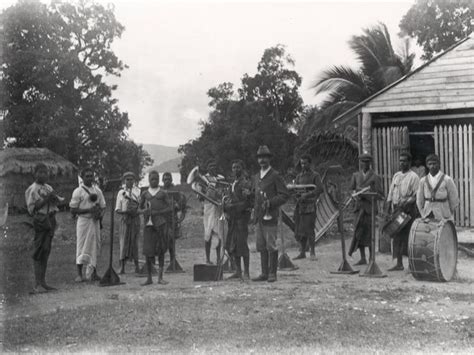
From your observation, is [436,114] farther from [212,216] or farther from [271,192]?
[271,192]

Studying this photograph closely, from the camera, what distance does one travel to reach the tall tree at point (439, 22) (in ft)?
75.9

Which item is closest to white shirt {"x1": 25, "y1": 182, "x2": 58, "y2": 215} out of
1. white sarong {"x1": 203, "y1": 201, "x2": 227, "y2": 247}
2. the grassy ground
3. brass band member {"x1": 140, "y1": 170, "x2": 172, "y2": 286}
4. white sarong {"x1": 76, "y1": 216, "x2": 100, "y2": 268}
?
white sarong {"x1": 76, "y1": 216, "x2": 100, "y2": 268}

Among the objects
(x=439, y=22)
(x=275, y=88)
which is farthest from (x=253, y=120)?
(x=439, y=22)

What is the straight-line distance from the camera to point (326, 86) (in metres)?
22.6

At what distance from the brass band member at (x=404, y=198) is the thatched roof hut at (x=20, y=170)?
17.4 meters

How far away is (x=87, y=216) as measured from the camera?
30.9 ft

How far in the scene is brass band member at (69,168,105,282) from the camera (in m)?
9.30

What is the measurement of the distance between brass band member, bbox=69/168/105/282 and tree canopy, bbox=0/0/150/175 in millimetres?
Answer: 20456

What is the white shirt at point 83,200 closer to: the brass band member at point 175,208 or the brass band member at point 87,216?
the brass band member at point 87,216

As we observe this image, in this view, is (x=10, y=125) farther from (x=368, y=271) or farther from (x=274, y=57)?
(x=368, y=271)

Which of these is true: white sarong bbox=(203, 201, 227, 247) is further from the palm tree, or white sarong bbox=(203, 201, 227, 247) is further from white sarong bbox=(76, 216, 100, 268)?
the palm tree

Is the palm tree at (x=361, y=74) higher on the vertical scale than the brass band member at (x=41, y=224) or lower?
higher

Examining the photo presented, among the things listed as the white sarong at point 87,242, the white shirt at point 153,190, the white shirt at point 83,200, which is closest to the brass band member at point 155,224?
the white shirt at point 153,190

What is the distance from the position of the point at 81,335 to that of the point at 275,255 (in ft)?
12.0
